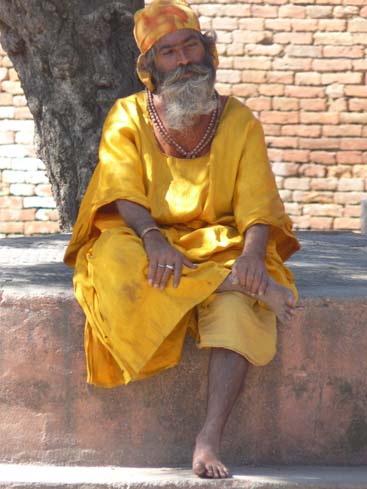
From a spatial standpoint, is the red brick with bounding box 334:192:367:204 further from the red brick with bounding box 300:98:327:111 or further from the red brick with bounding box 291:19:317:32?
the red brick with bounding box 291:19:317:32

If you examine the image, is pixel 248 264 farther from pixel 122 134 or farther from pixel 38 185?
pixel 38 185

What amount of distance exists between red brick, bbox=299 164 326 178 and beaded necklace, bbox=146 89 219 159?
22.8 ft

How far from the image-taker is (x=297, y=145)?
1185 centimetres

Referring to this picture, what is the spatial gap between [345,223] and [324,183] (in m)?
0.42

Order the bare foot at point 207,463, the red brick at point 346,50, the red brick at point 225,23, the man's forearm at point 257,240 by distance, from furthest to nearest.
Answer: the red brick at point 346,50
the red brick at point 225,23
the man's forearm at point 257,240
the bare foot at point 207,463

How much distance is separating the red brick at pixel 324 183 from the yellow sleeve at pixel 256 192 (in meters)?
7.01

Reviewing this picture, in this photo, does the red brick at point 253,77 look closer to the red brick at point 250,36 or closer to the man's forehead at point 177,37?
the red brick at point 250,36

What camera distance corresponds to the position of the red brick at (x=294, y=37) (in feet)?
38.4

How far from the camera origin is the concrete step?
4504 mm

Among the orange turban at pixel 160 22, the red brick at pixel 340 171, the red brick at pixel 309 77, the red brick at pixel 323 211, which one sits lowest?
the red brick at pixel 323 211

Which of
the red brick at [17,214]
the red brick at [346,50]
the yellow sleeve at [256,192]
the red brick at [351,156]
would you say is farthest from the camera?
the red brick at [17,214]

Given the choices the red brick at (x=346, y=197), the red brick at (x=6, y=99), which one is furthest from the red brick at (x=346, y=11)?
the red brick at (x=6, y=99)

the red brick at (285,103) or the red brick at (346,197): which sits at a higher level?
the red brick at (285,103)

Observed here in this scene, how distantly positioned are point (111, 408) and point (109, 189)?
832 millimetres
